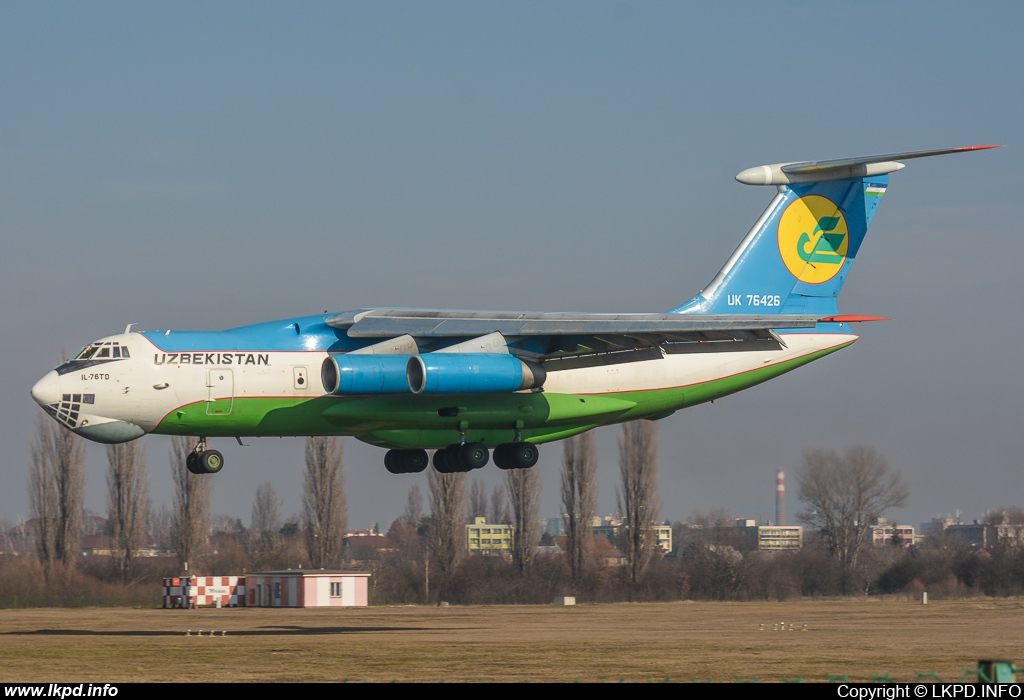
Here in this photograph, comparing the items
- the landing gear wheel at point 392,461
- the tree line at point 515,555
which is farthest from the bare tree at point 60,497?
the landing gear wheel at point 392,461

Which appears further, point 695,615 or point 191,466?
point 695,615

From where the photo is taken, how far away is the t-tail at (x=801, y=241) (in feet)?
74.4

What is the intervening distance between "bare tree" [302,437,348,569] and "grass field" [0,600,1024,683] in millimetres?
10844

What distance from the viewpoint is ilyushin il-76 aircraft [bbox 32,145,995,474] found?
712 inches

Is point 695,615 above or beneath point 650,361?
beneath

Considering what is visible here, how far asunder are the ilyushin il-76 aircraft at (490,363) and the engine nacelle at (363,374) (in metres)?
0.02

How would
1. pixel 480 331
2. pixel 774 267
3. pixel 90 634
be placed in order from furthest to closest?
pixel 774 267 → pixel 90 634 → pixel 480 331

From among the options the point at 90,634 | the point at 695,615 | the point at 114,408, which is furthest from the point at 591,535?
the point at 114,408

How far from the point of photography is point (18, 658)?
15172 millimetres

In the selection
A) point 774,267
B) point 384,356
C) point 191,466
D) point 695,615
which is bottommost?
point 695,615

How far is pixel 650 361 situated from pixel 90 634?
33.1ft

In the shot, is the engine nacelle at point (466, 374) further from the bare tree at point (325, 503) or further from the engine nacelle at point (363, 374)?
the bare tree at point (325, 503)
